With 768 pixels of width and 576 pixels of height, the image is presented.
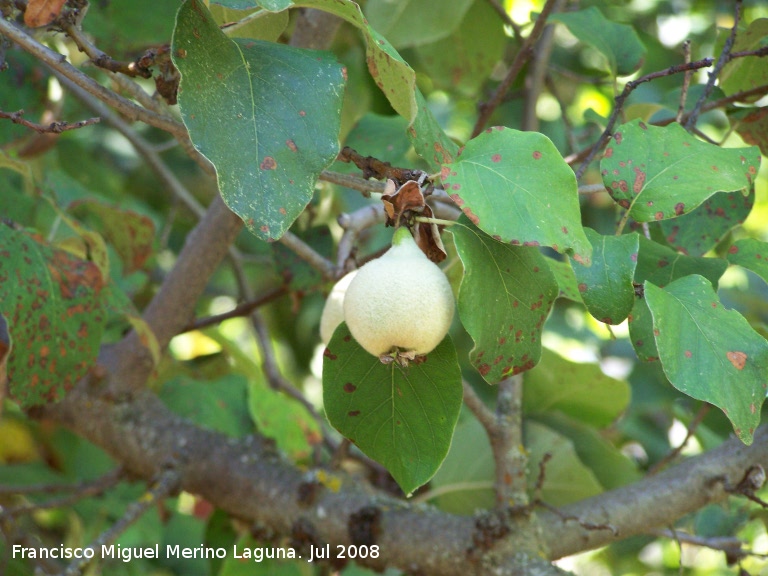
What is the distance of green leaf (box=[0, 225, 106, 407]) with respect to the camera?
944mm

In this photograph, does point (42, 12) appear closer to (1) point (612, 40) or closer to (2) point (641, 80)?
(2) point (641, 80)

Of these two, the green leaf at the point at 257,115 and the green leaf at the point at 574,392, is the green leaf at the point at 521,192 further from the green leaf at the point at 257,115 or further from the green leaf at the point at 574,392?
the green leaf at the point at 574,392

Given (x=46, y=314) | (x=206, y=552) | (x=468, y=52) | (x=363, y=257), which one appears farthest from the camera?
(x=468, y=52)

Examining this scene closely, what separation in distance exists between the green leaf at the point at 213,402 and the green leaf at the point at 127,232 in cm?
25

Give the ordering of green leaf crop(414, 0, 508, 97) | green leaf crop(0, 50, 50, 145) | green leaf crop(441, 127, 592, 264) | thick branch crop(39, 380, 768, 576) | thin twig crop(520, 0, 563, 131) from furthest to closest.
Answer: green leaf crop(414, 0, 508, 97) → thin twig crop(520, 0, 563, 131) → green leaf crop(0, 50, 50, 145) → thick branch crop(39, 380, 768, 576) → green leaf crop(441, 127, 592, 264)

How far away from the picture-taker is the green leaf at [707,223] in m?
1.03

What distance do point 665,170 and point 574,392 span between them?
2.49 ft

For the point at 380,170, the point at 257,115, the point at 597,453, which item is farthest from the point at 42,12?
the point at 597,453

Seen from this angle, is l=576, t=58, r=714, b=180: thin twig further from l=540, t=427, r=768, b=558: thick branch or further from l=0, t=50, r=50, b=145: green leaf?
l=0, t=50, r=50, b=145: green leaf

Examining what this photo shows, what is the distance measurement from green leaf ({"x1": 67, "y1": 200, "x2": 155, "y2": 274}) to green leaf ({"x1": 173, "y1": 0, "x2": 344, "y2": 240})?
0.81 meters

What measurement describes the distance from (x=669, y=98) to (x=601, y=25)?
154mm

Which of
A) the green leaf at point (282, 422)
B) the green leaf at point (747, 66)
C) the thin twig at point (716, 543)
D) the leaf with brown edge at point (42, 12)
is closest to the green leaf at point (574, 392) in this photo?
the thin twig at point (716, 543)

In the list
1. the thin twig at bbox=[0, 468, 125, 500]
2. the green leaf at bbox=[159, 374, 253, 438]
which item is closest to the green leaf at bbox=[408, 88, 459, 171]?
the green leaf at bbox=[159, 374, 253, 438]

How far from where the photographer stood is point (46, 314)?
0.98 metres
